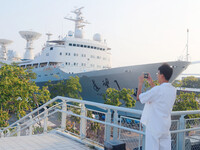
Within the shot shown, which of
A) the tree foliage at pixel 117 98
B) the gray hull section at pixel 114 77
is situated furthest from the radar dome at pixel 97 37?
the tree foliage at pixel 117 98

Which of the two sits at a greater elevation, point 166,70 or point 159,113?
point 166,70

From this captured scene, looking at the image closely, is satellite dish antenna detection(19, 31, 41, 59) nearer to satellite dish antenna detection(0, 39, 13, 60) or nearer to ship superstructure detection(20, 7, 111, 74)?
satellite dish antenna detection(0, 39, 13, 60)

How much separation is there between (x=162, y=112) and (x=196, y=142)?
2219mm

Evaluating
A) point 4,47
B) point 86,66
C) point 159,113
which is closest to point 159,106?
point 159,113

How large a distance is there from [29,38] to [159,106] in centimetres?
3488

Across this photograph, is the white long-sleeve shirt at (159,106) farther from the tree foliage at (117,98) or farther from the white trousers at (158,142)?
the tree foliage at (117,98)

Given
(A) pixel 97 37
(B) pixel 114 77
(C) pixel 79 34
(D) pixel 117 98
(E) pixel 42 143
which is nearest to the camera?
(E) pixel 42 143

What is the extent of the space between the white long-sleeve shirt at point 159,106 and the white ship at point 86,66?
13.3 m

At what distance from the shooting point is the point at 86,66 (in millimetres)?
21766

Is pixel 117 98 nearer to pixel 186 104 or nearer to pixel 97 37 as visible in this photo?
pixel 186 104

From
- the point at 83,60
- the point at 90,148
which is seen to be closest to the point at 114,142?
the point at 90,148

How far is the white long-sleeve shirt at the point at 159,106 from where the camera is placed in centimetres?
227

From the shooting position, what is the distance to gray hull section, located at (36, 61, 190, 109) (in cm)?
1570

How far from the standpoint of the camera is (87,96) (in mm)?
20047
